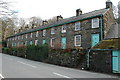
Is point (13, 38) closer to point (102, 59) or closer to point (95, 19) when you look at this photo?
point (95, 19)

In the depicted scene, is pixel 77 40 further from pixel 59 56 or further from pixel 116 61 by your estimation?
pixel 116 61

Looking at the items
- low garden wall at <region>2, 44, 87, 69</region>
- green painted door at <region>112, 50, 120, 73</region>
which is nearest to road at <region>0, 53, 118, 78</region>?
green painted door at <region>112, 50, 120, 73</region>

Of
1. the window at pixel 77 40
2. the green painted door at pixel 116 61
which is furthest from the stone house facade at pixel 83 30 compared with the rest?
the green painted door at pixel 116 61

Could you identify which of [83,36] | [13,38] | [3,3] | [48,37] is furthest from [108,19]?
[13,38]

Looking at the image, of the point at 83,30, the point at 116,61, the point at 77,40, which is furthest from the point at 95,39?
the point at 116,61

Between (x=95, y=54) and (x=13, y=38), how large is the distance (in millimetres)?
48025

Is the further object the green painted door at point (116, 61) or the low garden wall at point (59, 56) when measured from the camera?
the low garden wall at point (59, 56)

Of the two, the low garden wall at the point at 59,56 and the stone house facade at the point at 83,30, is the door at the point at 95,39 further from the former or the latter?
the low garden wall at the point at 59,56

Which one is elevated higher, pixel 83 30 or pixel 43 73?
pixel 83 30

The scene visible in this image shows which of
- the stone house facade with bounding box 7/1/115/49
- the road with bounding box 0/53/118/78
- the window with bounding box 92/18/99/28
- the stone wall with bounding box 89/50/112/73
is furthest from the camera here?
the window with bounding box 92/18/99/28

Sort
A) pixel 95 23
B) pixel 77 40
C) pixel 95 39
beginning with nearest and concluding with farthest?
pixel 95 39 → pixel 95 23 → pixel 77 40

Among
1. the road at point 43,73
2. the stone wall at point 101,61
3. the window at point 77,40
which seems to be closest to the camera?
the road at point 43,73

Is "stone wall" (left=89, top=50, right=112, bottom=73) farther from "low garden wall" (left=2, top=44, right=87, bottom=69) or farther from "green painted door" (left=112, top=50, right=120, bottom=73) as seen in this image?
"low garden wall" (left=2, top=44, right=87, bottom=69)

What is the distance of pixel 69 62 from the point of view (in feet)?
63.4
